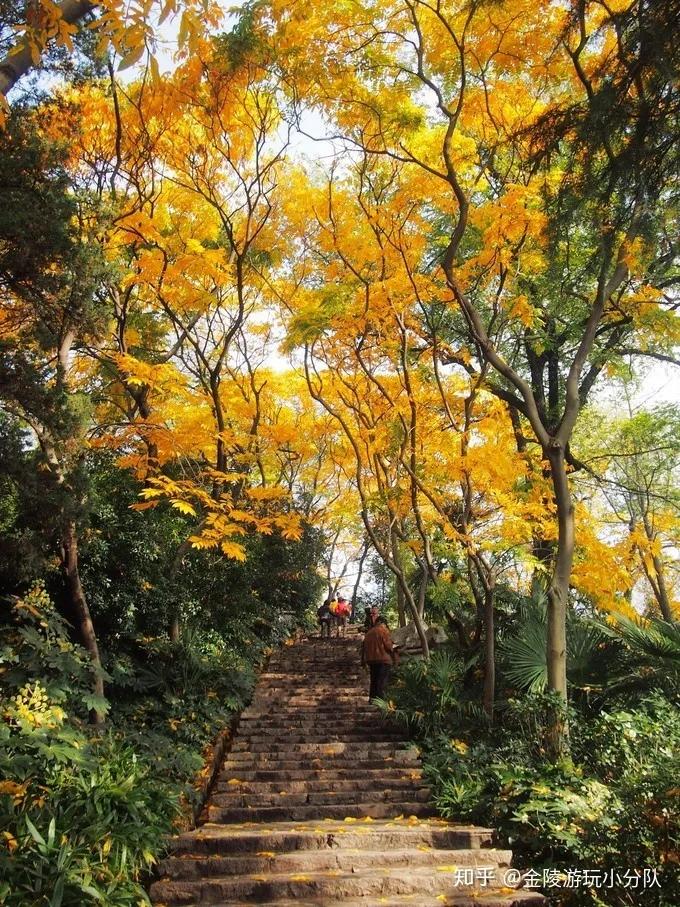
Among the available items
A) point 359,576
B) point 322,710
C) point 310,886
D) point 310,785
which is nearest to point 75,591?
point 310,785

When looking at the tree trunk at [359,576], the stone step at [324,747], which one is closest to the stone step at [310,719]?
the stone step at [324,747]

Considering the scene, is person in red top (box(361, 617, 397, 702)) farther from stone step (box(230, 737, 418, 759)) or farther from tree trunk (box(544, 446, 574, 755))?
tree trunk (box(544, 446, 574, 755))

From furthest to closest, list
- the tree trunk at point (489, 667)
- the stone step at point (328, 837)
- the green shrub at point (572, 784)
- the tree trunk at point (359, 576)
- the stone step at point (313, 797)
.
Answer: the tree trunk at point (359, 576) → the tree trunk at point (489, 667) → the stone step at point (313, 797) → the stone step at point (328, 837) → the green shrub at point (572, 784)

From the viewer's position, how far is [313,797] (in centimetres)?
690

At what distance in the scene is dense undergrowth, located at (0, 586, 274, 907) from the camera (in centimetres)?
404

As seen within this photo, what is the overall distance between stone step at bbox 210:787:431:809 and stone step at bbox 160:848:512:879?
1.57 m

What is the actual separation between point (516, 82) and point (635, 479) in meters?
13.5

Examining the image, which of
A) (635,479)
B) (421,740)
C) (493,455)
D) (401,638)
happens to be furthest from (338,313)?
(635,479)

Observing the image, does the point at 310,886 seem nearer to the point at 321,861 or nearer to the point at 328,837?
the point at 321,861

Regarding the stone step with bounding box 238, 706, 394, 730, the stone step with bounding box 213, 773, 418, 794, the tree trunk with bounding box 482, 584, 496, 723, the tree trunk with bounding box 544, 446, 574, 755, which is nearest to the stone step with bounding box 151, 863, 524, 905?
the tree trunk with bounding box 544, 446, 574, 755

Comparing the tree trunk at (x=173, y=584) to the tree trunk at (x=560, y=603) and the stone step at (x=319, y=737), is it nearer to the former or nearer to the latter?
the stone step at (x=319, y=737)

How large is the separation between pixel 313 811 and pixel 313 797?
397 millimetres

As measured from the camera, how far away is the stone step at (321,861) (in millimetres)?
5023

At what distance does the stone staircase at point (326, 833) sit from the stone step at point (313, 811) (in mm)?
10
